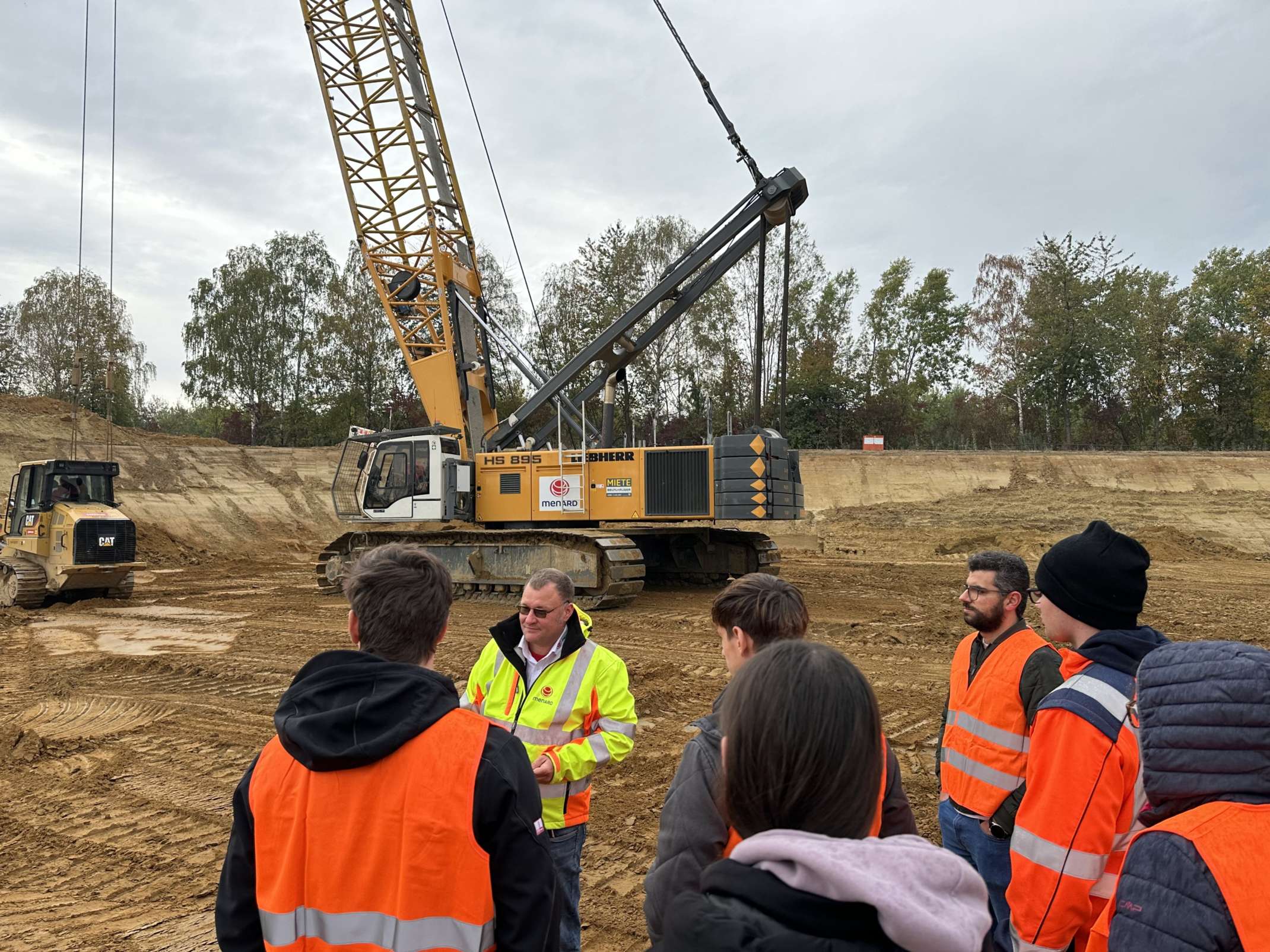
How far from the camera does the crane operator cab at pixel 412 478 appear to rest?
44.6ft

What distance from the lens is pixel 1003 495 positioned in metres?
25.0

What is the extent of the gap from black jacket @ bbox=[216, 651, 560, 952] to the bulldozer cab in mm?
14499

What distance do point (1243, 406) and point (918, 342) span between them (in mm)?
13264

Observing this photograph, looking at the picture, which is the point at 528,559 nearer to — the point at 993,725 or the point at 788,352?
the point at 993,725

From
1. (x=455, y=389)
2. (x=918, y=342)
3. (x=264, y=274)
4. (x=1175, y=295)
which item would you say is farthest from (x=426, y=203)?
(x=1175, y=295)

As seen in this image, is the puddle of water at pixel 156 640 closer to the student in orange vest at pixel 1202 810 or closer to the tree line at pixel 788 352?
the student in orange vest at pixel 1202 810

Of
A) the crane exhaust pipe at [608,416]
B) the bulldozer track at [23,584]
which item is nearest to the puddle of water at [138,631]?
the bulldozer track at [23,584]

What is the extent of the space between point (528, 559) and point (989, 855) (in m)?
10.6

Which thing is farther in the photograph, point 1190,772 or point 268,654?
point 268,654

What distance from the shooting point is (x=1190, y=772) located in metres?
1.48

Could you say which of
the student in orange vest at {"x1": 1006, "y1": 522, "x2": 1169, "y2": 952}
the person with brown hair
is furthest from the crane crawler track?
the person with brown hair

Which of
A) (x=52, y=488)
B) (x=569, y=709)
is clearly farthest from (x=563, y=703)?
(x=52, y=488)

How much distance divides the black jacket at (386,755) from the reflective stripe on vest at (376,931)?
55 mm

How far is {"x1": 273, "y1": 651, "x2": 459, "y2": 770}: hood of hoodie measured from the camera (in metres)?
1.67
